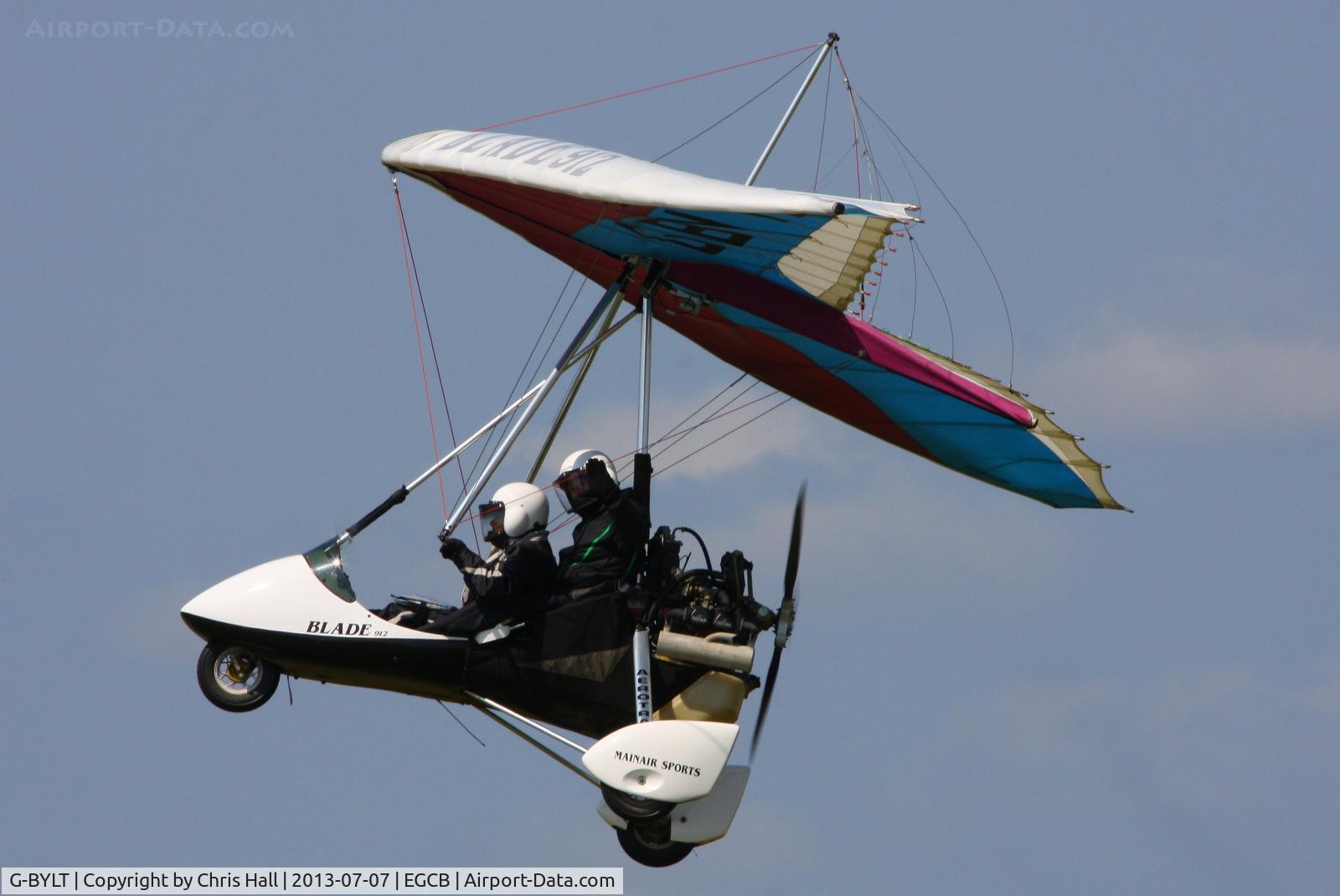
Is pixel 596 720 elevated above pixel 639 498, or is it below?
below

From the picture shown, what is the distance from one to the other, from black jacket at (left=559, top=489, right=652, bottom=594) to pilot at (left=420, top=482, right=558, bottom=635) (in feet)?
0.65

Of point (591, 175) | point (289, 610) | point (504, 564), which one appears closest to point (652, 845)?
point (504, 564)

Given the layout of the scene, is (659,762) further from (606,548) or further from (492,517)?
(492,517)

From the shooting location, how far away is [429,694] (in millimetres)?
20688

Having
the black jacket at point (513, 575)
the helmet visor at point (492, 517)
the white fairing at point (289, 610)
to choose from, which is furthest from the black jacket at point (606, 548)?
the white fairing at point (289, 610)

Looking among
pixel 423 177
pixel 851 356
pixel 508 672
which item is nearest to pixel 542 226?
pixel 423 177

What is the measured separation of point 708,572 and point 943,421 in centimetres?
444

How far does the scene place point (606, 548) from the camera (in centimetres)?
2047

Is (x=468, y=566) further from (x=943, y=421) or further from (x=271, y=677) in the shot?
(x=943, y=421)

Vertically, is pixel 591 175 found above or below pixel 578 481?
above

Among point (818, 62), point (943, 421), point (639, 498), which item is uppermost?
point (818, 62)

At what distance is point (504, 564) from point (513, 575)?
12cm

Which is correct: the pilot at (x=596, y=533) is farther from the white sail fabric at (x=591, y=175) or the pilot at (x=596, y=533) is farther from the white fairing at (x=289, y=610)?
the white sail fabric at (x=591, y=175)

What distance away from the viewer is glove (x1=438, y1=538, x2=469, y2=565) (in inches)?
807
